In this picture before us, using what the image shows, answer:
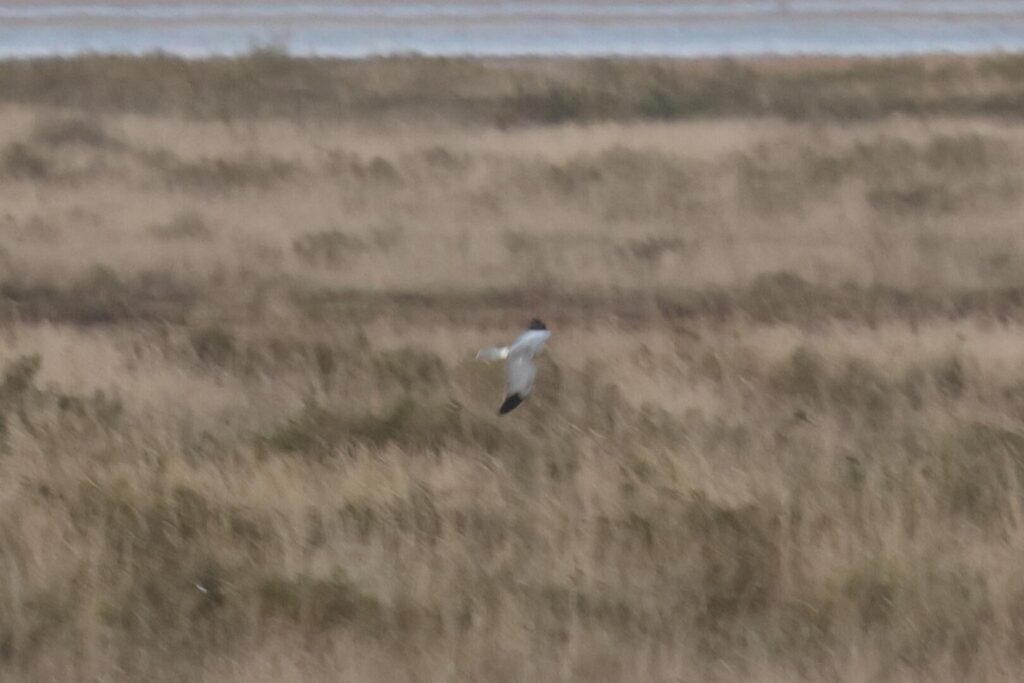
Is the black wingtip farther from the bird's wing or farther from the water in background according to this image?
the water in background

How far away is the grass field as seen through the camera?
16.4ft

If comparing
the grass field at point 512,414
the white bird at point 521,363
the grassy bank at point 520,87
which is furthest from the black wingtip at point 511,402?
the grassy bank at point 520,87

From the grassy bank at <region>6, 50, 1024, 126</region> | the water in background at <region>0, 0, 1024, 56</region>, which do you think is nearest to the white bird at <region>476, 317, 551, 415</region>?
the grassy bank at <region>6, 50, 1024, 126</region>

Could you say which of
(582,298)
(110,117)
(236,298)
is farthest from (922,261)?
(110,117)

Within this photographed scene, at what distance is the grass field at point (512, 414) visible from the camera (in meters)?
5.00

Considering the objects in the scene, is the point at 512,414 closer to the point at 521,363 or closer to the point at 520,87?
the point at 521,363

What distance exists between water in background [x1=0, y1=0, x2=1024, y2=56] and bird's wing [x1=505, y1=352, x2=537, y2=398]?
58.6ft

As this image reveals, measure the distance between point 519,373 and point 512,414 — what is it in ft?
2.90

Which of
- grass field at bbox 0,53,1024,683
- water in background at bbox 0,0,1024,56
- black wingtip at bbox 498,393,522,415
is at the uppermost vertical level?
black wingtip at bbox 498,393,522,415

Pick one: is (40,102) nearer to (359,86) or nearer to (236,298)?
(359,86)

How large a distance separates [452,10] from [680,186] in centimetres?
1089

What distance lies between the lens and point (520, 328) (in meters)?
9.87

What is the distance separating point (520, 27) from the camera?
80.8ft

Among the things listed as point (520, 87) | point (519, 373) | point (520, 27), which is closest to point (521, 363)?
point (519, 373)
